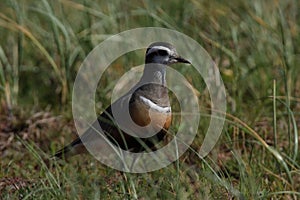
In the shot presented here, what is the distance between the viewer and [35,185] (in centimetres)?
400

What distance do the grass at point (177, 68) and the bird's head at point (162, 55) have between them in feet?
1.63

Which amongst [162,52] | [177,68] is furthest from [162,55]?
[177,68]

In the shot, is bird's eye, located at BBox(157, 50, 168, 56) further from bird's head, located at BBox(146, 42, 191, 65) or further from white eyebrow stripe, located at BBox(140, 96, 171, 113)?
white eyebrow stripe, located at BBox(140, 96, 171, 113)

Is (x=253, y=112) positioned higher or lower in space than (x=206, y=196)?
lower

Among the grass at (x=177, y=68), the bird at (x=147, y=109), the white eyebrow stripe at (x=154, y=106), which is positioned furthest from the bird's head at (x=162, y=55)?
the grass at (x=177, y=68)

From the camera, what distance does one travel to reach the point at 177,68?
5688mm

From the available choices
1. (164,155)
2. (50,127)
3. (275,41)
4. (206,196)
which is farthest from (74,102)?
(206,196)

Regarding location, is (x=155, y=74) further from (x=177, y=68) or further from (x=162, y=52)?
(x=177, y=68)

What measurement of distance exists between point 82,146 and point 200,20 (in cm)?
223

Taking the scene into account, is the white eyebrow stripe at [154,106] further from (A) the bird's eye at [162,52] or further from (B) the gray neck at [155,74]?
(A) the bird's eye at [162,52]

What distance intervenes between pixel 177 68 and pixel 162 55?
0.91m

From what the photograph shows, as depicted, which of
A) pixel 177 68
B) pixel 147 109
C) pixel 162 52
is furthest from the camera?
pixel 177 68

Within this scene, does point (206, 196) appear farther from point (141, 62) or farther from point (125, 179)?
point (141, 62)

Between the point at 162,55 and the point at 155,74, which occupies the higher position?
the point at 162,55
